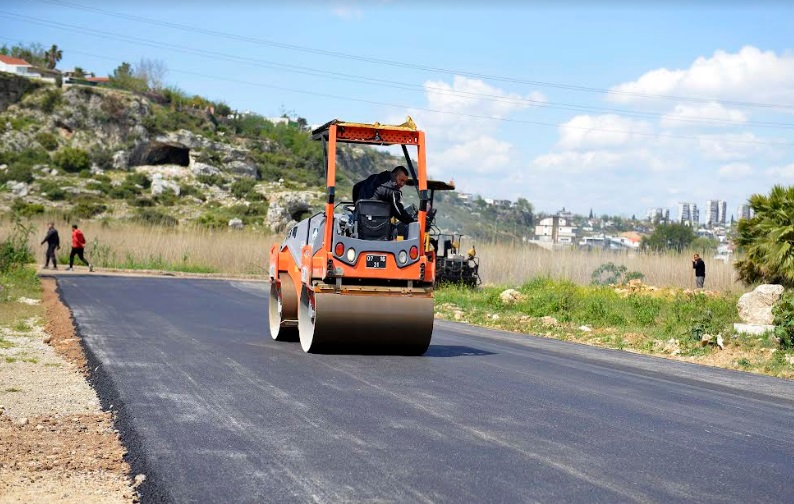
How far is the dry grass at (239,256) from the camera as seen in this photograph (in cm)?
3772

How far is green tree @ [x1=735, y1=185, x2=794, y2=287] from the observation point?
73.7 ft

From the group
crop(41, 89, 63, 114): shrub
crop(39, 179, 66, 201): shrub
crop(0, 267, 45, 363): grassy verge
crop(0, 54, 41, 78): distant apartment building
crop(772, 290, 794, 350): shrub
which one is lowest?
crop(0, 267, 45, 363): grassy verge

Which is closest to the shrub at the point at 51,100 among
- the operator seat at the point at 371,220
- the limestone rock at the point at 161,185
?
the limestone rock at the point at 161,185

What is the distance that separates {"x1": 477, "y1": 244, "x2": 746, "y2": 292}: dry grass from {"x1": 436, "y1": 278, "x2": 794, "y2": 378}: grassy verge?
581 cm

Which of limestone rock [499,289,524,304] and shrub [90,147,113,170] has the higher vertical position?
shrub [90,147,113,170]

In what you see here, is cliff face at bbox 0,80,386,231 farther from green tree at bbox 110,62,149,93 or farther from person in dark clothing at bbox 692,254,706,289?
person in dark clothing at bbox 692,254,706,289

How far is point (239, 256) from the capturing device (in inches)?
1818

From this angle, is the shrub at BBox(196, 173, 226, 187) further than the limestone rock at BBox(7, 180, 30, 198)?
Yes

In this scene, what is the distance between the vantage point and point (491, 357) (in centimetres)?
1461

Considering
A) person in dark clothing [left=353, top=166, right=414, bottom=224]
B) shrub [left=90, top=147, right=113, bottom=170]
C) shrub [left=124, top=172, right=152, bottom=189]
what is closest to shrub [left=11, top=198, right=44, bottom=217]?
shrub [left=124, top=172, right=152, bottom=189]

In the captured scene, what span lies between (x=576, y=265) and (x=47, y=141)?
55827 millimetres

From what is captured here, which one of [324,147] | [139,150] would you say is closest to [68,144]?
[139,150]

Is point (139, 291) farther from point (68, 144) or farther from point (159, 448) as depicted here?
point (68, 144)

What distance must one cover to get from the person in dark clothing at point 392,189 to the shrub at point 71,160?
7008cm
